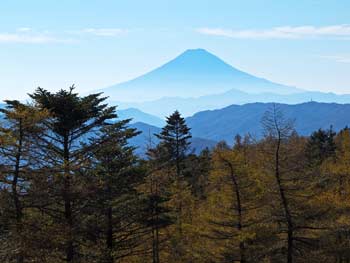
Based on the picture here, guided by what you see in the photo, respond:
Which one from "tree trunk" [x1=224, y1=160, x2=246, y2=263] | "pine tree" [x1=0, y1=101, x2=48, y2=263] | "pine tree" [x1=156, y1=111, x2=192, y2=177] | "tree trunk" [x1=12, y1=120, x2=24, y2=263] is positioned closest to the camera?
"pine tree" [x1=0, y1=101, x2=48, y2=263]

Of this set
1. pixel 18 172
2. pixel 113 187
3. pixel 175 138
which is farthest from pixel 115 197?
pixel 175 138

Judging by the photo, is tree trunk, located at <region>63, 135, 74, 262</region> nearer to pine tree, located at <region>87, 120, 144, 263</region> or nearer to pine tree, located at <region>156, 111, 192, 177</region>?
pine tree, located at <region>87, 120, 144, 263</region>

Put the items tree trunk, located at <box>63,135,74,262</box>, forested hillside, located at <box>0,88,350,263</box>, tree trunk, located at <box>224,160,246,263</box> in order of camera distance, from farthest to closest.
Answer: tree trunk, located at <box>224,160,246,263</box>, tree trunk, located at <box>63,135,74,262</box>, forested hillside, located at <box>0,88,350,263</box>

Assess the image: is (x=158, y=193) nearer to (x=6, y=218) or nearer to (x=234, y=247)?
(x=234, y=247)

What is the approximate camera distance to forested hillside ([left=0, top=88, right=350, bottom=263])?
17750 millimetres

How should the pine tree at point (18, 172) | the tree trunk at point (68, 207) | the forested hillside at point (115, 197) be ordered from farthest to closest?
1. the tree trunk at point (68, 207)
2. the forested hillside at point (115, 197)
3. the pine tree at point (18, 172)

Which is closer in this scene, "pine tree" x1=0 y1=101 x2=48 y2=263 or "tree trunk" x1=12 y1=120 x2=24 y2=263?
"pine tree" x1=0 y1=101 x2=48 y2=263

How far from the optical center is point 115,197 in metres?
21.6

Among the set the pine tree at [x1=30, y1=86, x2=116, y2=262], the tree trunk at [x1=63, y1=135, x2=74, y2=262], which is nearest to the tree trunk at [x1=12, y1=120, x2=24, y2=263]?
the pine tree at [x1=30, y1=86, x2=116, y2=262]

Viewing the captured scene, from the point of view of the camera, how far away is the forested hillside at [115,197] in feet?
58.2

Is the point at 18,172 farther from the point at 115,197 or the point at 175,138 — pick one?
the point at 175,138

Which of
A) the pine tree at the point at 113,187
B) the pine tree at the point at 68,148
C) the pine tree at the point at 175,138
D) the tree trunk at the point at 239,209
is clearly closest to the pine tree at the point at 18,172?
the pine tree at the point at 68,148

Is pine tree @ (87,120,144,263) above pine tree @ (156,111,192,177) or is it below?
below

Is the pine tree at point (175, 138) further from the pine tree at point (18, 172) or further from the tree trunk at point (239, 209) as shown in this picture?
the pine tree at point (18, 172)
